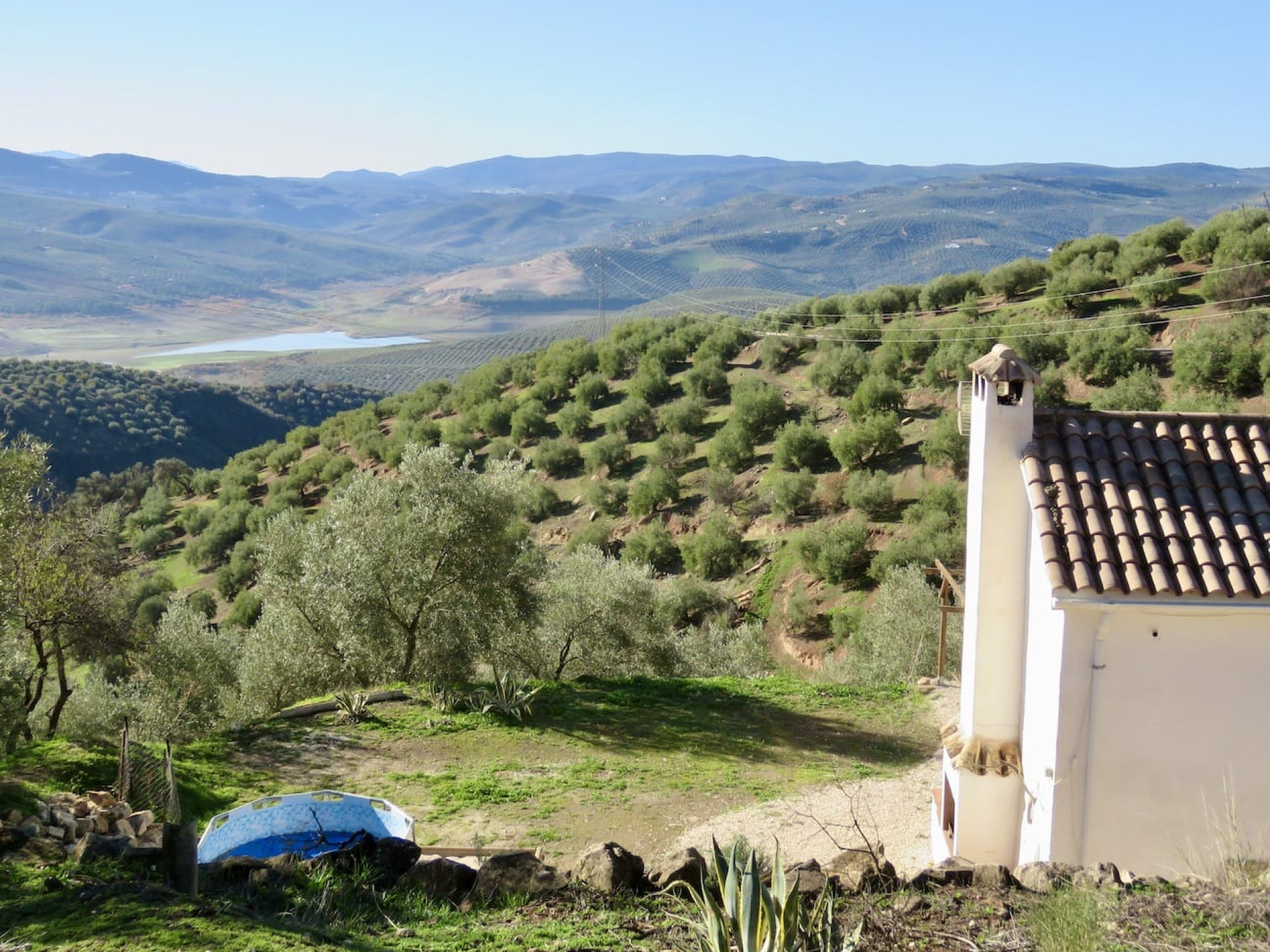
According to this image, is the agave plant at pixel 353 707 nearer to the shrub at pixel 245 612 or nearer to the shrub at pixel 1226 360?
the shrub at pixel 245 612

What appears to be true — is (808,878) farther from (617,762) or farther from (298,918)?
(617,762)

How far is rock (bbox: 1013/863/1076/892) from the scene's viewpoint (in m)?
6.53

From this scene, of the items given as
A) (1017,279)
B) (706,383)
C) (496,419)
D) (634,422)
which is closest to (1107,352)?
(1017,279)

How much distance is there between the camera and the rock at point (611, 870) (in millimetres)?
Result: 6852

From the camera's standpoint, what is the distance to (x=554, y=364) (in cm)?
5800

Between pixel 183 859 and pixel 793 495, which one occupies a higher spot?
pixel 183 859

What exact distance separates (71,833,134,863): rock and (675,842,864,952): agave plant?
4786mm

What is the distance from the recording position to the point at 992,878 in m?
6.73

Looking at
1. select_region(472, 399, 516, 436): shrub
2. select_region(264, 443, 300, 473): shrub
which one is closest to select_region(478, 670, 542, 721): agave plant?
select_region(472, 399, 516, 436): shrub

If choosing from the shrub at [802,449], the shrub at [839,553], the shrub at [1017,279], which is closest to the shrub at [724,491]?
the shrub at [802,449]

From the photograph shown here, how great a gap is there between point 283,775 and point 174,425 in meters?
74.6

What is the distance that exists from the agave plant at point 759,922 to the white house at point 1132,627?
3126 millimetres

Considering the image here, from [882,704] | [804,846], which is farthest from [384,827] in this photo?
[882,704]

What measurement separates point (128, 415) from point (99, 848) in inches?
3030
